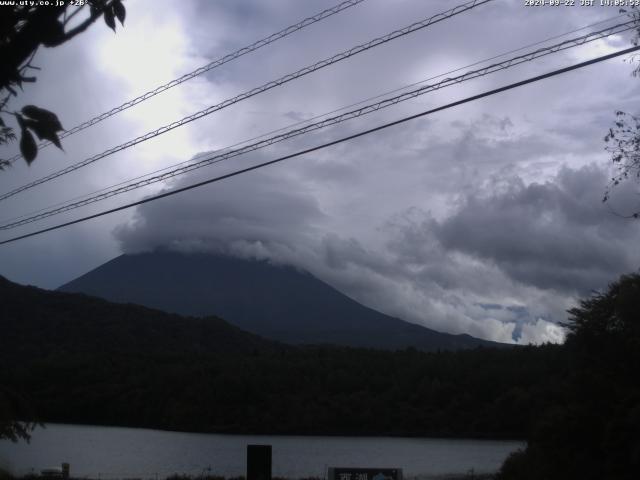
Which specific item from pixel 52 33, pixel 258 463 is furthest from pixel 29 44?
pixel 258 463

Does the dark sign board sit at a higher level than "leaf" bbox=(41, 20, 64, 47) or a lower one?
lower

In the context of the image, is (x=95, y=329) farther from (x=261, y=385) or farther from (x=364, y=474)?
(x=364, y=474)

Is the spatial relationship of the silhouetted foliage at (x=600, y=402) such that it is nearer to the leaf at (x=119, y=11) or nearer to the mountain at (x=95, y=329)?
the leaf at (x=119, y=11)

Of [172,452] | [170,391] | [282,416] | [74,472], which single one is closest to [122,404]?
[170,391]

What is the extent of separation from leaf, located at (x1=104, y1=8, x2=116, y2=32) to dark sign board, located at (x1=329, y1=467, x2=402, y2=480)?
472 inches

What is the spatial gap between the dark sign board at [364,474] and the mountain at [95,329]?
71190mm

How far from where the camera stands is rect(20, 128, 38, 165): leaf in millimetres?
3465

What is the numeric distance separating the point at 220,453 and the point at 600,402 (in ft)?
137

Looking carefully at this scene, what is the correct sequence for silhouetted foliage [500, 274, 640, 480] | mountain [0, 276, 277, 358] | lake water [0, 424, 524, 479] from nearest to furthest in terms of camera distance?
silhouetted foliage [500, 274, 640, 480] → lake water [0, 424, 524, 479] → mountain [0, 276, 277, 358]

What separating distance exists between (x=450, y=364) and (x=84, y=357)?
1506 inches

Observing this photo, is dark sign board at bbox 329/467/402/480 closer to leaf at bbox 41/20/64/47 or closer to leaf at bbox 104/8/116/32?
leaf at bbox 104/8/116/32

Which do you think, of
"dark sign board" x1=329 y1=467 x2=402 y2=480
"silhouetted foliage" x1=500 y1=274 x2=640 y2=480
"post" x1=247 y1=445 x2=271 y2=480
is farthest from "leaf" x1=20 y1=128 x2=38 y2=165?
"silhouetted foliage" x1=500 y1=274 x2=640 y2=480

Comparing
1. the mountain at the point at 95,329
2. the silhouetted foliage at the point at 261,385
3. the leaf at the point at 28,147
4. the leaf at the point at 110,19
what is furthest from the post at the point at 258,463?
the mountain at the point at 95,329

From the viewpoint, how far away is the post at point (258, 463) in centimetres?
1456
